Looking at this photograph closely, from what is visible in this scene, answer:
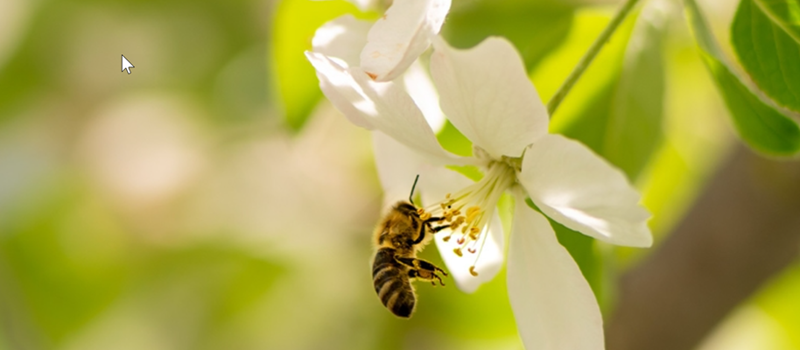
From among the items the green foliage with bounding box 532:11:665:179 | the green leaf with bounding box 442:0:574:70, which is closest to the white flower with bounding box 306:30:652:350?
the green foliage with bounding box 532:11:665:179

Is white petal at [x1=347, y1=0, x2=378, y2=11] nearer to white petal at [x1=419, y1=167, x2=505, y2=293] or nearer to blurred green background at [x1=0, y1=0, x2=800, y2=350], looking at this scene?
white petal at [x1=419, y1=167, x2=505, y2=293]

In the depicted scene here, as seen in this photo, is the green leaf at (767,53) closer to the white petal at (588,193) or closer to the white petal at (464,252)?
the white petal at (588,193)

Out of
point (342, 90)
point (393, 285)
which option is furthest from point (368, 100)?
point (393, 285)

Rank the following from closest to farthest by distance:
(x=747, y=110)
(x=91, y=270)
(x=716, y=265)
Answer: (x=747, y=110) < (x=716, y=265) < (x=91, y=270)

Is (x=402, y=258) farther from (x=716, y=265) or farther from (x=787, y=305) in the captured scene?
(x=787, y=305)

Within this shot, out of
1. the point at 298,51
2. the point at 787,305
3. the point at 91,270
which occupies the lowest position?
the point at 91,270

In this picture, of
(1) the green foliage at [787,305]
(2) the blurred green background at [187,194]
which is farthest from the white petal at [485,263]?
(1) the green foliage at [787,305]
